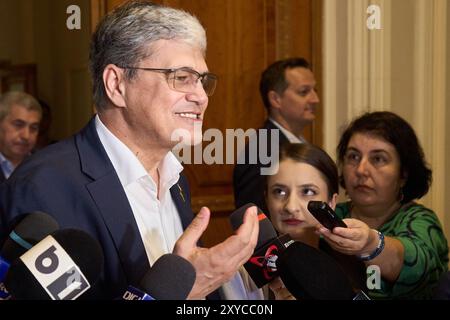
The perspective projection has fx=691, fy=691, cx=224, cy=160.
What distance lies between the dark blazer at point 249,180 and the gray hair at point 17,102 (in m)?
0.51

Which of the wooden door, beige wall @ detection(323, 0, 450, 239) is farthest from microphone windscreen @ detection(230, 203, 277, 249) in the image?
beige wall @ detection(323, 0, 450, 239)

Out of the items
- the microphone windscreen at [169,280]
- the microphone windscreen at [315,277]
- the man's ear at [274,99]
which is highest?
the man's ear at [274,99]

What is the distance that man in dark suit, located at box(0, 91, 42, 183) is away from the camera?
1659 mm

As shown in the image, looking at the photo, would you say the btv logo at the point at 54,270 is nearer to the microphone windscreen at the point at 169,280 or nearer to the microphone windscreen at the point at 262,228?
the microphone windscreen at the point at 169,280

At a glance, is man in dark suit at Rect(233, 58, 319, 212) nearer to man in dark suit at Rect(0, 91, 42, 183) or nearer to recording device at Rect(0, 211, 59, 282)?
man in dark suit at Rect(0, 91, 42, 183)

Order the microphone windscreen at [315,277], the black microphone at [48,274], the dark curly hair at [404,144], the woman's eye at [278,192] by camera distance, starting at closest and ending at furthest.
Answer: the black microphone at [48,274]
the microphone windscreen at [315,277]
the woman's eye at [278,192]
the dark curly hair at [404,144]

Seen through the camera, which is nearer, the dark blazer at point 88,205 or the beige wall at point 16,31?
the dark blazer at point 88,205

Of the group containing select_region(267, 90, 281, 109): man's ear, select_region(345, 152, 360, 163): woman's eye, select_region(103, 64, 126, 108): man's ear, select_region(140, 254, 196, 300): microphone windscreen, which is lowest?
select_region(140, 254, 196, 300): microphone windscreen

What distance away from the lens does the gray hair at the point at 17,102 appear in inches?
65.4

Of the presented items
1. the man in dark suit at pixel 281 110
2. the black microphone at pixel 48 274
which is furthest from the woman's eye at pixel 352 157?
the black microphone at pixel 48 274

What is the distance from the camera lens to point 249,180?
155 cm

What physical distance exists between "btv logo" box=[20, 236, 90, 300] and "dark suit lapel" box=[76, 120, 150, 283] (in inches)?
10.8

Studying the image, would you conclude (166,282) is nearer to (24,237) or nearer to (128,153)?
(24,237)
